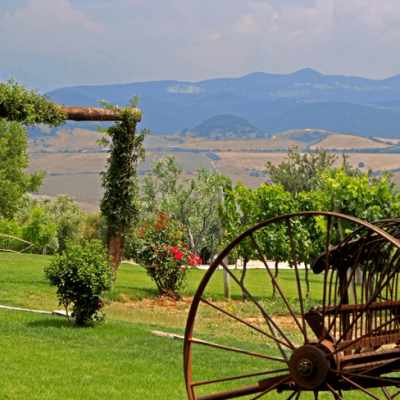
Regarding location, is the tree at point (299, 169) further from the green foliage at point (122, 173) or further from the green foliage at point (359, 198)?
the green foliage at point (359, 198)

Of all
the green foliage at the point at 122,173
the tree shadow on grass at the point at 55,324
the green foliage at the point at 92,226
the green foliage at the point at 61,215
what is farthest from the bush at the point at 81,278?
the green foliage at the point at 92,226

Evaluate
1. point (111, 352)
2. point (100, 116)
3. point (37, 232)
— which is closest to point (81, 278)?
point (111, 352)

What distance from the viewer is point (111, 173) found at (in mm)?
14250

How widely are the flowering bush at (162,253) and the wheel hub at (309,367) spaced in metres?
11.6

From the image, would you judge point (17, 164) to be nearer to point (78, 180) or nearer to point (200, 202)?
point (200, 202)

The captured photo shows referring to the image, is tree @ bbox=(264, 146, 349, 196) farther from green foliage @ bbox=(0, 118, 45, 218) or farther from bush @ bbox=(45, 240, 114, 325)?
bush @ bbox=(45, 240, 114, 325)

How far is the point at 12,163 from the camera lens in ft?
103

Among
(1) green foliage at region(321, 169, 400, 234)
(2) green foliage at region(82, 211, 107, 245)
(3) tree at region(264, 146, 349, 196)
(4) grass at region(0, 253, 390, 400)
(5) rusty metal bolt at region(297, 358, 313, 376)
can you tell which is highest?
(3) tree at region(264, 146, 349, 196)

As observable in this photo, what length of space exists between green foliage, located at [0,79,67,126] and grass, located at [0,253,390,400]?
175 inches

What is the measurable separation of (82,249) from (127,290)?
566cm

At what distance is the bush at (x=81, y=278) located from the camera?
28.9 feet

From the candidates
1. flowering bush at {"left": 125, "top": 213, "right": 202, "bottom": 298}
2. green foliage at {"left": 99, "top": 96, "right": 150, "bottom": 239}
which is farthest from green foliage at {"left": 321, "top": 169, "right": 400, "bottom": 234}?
green foliage at {"left": 99, "top": 96, "right": 150, "bottom": 239}

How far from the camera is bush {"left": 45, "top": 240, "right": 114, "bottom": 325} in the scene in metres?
8.82

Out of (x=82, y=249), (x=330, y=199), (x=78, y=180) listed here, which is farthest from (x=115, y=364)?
Answer: (x=78, y=180)
